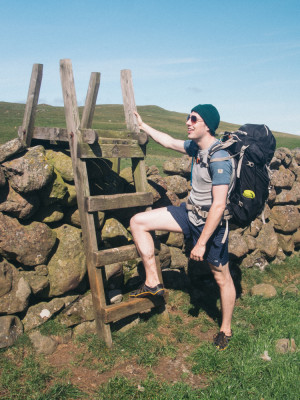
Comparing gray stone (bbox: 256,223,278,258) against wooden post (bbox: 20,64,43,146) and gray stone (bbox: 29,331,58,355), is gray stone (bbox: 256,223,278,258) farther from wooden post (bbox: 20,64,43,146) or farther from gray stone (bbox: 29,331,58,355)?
wooden post (bbox: 20,64,43,146)

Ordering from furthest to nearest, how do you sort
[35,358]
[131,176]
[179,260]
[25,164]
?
[179,260] → [131,176] → [25,164] → [35,358]

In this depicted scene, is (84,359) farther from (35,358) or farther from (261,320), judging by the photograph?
(261,320)

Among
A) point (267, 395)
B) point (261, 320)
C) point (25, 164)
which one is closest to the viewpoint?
point (267, 395)

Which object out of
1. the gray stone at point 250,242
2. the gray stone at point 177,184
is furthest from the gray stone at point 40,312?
the gray stone at point 250,242

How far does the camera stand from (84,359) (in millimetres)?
4664

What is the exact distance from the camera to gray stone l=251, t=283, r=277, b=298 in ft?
21.8

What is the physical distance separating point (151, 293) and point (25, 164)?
2438 millimetres

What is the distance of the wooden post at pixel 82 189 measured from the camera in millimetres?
4840

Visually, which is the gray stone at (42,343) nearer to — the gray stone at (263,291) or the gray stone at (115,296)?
the gray stone at (115,296)

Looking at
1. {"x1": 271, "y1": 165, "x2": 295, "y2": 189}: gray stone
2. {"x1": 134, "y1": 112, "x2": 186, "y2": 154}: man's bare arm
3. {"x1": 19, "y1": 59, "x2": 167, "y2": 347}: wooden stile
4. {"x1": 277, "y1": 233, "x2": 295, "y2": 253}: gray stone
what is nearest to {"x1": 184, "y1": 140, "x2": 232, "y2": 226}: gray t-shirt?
{"x1": 134, "y1": 112, "x2": 186, "y2": 154}: man's bare arm

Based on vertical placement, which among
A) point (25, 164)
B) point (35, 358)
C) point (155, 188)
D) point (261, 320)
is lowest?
point (261, 320)

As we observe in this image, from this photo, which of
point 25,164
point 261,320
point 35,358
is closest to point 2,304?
point 35,358

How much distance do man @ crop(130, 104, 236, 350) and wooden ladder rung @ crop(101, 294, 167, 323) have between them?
0.38 feet

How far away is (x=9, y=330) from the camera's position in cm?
464
